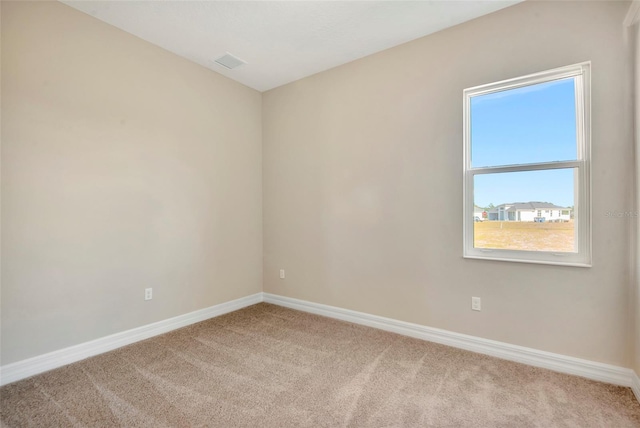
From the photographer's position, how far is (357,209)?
3.16m

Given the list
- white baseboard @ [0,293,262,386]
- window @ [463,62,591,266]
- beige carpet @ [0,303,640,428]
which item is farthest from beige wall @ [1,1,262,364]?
window @ [463,62,591,266]

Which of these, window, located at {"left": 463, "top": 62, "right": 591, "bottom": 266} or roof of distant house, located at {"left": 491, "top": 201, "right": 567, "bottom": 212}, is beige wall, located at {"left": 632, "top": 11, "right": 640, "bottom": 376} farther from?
roof of distant house, located at {"left": 491, "top": 201, "right": 567, "bottom": 212}

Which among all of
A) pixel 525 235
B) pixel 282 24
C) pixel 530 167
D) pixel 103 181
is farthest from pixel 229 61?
pixel 525 235

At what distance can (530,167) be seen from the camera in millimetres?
2334

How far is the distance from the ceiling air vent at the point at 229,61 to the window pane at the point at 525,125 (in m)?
2.44

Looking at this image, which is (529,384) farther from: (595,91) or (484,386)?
(595,91)

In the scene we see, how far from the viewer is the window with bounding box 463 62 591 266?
214 centimetres

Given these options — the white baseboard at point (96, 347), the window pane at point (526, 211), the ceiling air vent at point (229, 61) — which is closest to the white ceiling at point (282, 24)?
the ceiling air vent at point (229, 61)

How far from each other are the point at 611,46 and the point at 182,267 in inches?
160

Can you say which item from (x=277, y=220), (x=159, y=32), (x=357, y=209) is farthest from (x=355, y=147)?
(x=159, y=32)

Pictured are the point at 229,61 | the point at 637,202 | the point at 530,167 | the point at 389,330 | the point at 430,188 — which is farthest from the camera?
the point at 229,61

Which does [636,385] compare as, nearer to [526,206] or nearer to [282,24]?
[526,206]

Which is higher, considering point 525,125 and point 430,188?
point 525,125

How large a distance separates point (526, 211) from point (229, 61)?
327 centimetres
